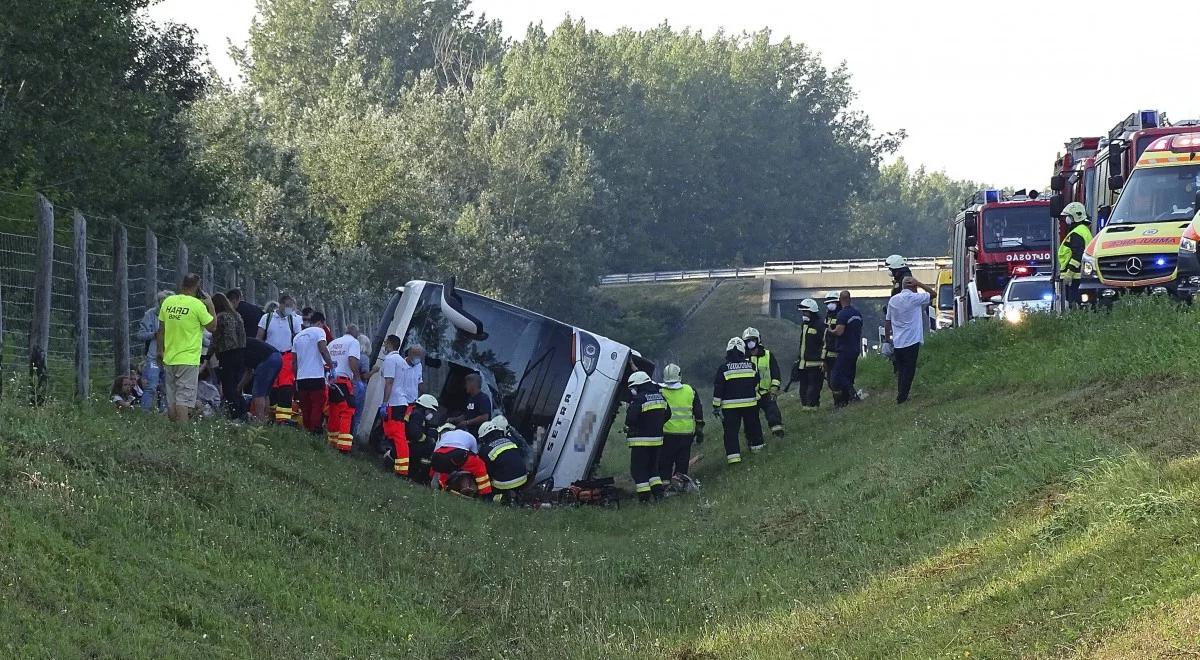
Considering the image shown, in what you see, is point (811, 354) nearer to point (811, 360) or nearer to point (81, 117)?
point (811, 360)

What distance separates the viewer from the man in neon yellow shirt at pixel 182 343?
14.8 m

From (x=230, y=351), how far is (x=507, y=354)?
3.39 metres

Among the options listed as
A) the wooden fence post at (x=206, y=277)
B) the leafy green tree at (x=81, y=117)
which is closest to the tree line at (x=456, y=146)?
the leafy green tree at (x=81, y=117)

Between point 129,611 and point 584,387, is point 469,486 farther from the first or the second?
point 129,611

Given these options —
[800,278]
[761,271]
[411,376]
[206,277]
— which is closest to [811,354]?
[411,376]

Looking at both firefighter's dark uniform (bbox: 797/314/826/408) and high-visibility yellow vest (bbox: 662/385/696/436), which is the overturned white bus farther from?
firefighter's dark uniform (bbox: 797/314/826/408)

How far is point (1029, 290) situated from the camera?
3186cm

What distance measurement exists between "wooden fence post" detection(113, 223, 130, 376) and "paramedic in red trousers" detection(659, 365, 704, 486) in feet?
20.0

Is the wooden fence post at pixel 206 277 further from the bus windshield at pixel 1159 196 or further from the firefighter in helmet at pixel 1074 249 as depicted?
the bus windshield at pixel 1159 196

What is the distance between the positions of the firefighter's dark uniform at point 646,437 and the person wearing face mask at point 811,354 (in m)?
3.78

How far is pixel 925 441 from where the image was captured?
16062mm

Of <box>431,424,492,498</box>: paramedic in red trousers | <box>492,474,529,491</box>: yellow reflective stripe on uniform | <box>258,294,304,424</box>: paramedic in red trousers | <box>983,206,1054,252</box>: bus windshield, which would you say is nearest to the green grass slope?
<box>431,424,492,498</box>: paramedic in red trousers

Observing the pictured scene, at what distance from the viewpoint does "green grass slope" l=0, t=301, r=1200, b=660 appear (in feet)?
26.7

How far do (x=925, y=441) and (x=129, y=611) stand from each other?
934 cm
